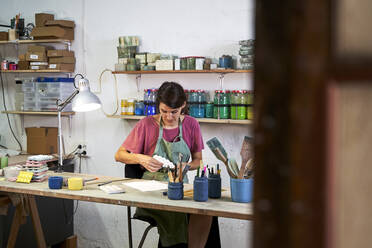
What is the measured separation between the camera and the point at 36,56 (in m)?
4.94

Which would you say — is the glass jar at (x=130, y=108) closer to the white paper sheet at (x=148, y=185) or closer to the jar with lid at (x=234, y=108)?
the jar with lid at (x=234, y=108)

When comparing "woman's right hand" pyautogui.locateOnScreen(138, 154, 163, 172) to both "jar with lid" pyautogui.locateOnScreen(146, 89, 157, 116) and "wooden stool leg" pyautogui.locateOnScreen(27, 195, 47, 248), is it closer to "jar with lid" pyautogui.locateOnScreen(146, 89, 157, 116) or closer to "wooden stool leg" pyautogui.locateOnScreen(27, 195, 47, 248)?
"wooden stool leg" pyautogui.locateOnScreen(27, 195, 47, 248)

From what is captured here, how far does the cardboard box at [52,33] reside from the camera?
4785 millimetres

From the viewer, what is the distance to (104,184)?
3018 millimetres

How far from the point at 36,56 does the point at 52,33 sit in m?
0.36

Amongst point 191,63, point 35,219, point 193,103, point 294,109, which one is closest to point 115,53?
point 191,63

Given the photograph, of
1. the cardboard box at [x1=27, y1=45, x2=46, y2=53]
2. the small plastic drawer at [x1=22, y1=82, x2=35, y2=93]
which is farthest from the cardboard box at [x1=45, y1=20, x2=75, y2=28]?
the small plastic drawer at [x1=22, y1=82, x2=35, y2=93]

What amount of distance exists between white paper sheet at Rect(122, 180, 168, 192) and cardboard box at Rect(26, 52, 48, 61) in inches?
99.3

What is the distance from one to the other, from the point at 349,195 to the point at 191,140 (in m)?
3.35

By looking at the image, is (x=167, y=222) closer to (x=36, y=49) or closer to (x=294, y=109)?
(x=294, y=109)

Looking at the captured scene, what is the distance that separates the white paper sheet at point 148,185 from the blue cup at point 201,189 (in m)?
0.38

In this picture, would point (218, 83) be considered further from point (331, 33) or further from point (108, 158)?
point (331, 33)

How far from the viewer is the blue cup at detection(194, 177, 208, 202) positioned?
2.54m

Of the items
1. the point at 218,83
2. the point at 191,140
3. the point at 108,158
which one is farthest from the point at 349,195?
the point at 108,158
